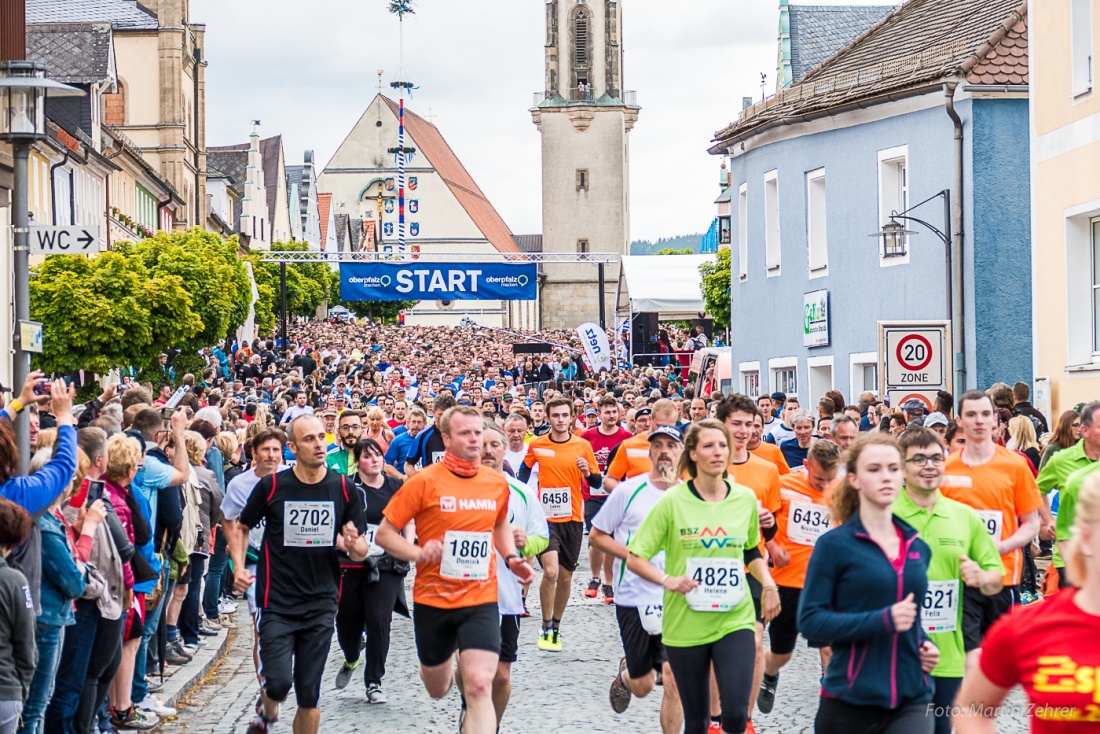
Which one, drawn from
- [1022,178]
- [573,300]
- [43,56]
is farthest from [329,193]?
[1022,178]

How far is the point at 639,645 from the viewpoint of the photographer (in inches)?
372

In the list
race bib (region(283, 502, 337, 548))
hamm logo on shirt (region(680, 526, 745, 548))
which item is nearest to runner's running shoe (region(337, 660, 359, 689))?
race bib (region(283, 502, 337, 548))

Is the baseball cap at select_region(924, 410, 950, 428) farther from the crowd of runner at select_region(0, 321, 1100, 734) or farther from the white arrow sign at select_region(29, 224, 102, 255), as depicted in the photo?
the white arrow sign at select_region(29, 224, 102, 255)

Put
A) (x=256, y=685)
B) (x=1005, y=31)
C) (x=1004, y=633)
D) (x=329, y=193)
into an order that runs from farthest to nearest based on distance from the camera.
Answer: (x=329, y=193) < (x=1005, y=31) < (x=256, y=685) < (x=1004, y=633)

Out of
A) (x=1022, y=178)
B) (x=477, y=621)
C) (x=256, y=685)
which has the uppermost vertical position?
(x=1022, y=178)

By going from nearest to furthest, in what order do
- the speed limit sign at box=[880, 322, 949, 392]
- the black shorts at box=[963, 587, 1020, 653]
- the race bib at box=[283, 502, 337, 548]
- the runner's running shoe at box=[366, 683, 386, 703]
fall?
the black shorts at box=[963, 587, 1020, 653] < the race bib at box=[283, 502, 337, 548] < the runner's running shoe at box=[366, 683, 386, 703] < the speed limit sign at box=[880, 322, 949, 392]

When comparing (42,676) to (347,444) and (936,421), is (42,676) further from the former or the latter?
(936,421)

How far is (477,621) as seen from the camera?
858 cm

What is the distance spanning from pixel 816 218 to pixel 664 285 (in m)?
15.3

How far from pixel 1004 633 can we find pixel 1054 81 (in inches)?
630

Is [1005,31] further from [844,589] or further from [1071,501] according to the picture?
[844,589]

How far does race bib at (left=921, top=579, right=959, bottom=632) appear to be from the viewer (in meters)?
6.76

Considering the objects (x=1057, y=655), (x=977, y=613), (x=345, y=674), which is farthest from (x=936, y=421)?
(x=1057, y=655)

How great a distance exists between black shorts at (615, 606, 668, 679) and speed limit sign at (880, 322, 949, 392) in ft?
32.2
